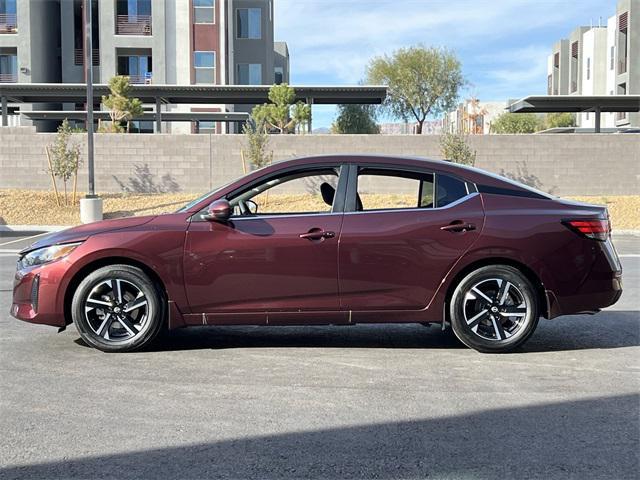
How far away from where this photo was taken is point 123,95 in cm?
3025

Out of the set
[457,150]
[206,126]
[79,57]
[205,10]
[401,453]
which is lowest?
[401,453]

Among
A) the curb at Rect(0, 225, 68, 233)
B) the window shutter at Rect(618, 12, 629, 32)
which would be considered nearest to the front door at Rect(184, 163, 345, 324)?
the curb at Rect(0, 225, 68, 233)

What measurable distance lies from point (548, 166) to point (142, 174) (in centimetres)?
1454

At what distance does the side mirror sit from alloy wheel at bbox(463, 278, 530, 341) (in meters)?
2.10

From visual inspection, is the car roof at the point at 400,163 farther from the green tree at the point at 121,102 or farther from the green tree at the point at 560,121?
the green tree at the point at 560,121

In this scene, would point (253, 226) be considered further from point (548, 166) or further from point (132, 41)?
point (132, 41)

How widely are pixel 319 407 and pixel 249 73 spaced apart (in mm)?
44409

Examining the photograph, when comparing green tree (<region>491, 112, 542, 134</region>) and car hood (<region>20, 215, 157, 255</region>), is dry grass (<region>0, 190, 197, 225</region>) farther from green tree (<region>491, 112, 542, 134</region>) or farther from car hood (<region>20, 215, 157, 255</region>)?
green tree (<region>491, 112, 542, 134</region>)

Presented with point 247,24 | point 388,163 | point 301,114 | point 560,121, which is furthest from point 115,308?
point 560,121

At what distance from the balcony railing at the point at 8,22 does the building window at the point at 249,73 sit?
1405 cm

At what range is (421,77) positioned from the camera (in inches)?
2047

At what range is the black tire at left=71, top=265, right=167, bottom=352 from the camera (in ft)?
19.2

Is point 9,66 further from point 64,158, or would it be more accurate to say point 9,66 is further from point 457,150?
point 457,150

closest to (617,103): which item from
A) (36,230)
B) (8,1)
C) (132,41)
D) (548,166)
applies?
(548,166)
